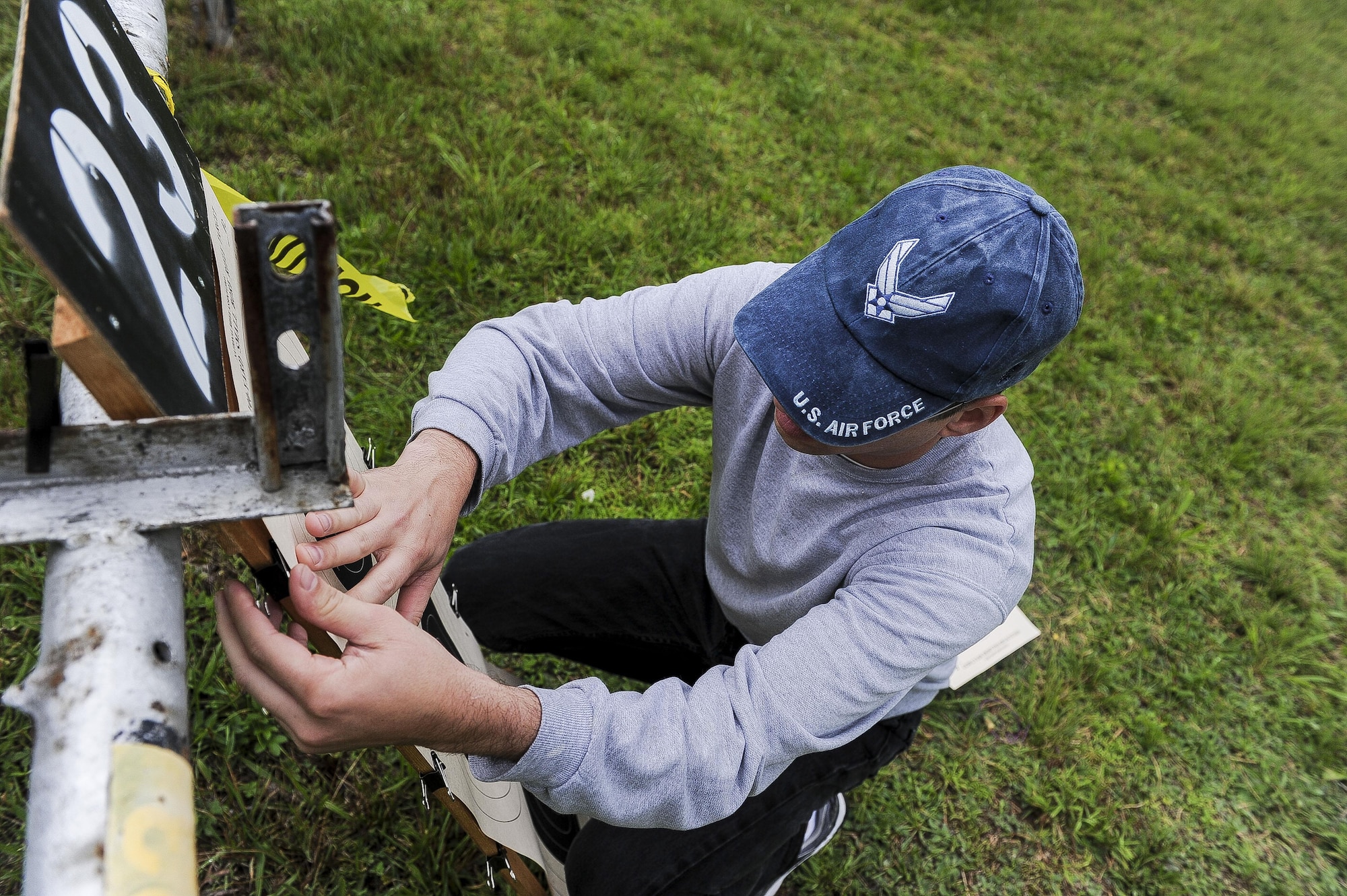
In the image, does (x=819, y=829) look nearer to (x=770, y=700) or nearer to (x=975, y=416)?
(x=770, y=700)

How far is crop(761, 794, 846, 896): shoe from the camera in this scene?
73.7 inches

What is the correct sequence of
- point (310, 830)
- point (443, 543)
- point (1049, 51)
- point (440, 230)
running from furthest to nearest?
point (1049, 51) < point (440, 230) < point (310, 830) < point (443, 543)

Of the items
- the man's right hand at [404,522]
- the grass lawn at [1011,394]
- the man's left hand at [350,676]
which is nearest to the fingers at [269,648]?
the man's left hand at [350,676]

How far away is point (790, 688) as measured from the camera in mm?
1258

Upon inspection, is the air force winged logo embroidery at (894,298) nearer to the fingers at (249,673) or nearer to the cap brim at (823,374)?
the cap brim at (823,374)

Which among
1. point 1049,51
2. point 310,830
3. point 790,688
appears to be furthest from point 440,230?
point 1049,51

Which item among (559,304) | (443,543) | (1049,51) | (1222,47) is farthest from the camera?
(1222,47)

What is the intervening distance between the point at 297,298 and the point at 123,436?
0.65ft

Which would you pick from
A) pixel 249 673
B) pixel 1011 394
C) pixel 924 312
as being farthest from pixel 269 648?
pixel 1011 394

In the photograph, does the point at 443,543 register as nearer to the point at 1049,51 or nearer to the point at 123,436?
the point at 123,436

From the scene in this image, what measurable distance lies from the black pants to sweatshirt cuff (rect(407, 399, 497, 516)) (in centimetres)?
58

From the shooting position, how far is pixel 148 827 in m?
0.51

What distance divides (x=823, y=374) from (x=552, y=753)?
73 centimetres

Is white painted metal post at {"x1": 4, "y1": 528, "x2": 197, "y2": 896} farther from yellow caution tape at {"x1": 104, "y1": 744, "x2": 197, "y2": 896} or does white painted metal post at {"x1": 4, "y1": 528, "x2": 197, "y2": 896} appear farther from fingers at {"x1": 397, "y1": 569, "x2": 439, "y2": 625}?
fingers at {"x1": 397, "y1": 569, "x2": 439, "y2": 625}
